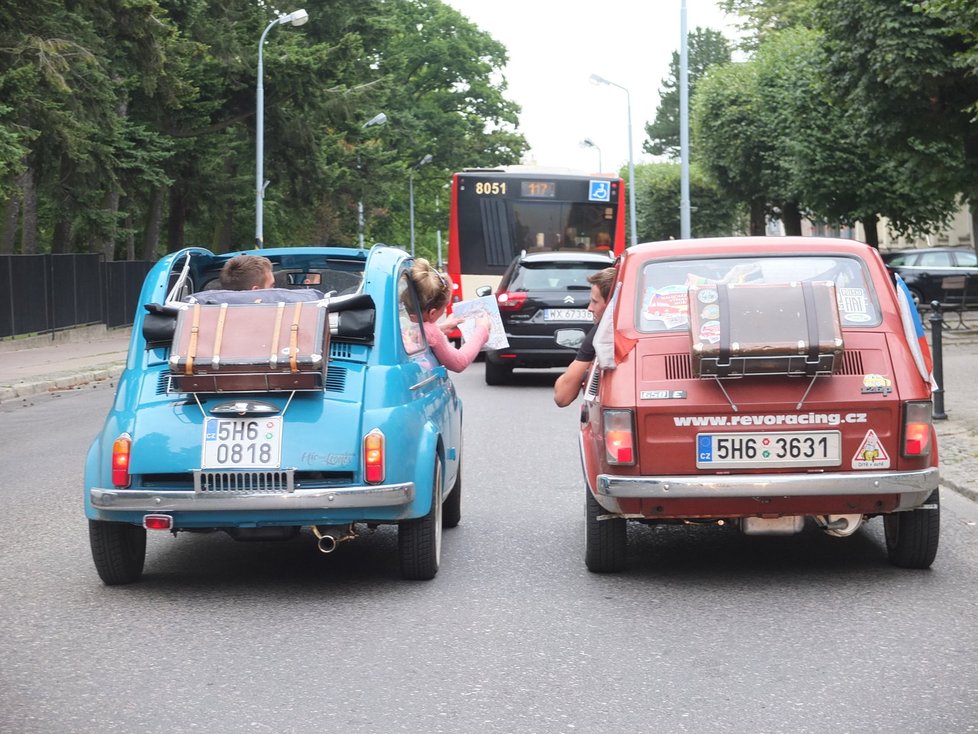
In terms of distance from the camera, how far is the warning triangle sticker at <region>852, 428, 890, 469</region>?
22.8ft

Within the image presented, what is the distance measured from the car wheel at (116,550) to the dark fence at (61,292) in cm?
2399

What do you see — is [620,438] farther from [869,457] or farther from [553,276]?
[553,276]

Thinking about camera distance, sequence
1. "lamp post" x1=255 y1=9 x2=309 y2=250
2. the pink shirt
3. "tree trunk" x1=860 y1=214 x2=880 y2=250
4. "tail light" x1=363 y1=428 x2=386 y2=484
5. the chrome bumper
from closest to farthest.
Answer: the chrome bumper
"tail light" x1=363 y1=428 x2=386 y2=484
the pink shirt
"lamp post" x1=255 y1=9 x2=309 y2=250
"tree trunk" x1=860 y1=214 x2=880 y2=250

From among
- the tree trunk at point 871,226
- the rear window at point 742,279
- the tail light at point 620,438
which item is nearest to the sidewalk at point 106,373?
the rear window at point 742,279

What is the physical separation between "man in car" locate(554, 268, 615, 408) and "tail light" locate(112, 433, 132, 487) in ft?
6.84

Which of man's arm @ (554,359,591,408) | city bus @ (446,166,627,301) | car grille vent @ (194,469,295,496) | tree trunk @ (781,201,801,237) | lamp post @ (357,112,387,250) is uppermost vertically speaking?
lamp post @ (357,112,387,250)

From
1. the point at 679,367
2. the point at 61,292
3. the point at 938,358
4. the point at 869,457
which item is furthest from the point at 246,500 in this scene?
the point at 61,292

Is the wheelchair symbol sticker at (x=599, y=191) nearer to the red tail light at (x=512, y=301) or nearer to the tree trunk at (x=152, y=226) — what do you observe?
the red tail light at (x=512, y=301)

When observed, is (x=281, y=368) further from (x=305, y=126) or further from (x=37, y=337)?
(x=305, y=126)

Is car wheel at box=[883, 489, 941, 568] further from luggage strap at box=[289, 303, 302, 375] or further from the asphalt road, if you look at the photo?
luggage strap at box=[289, 303, 302, 375]

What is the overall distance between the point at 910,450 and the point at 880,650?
136 cm

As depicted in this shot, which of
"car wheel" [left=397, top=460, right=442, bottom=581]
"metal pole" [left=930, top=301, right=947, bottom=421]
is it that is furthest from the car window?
"metal pole" [left=930, top=301, right=947, bottom=421]

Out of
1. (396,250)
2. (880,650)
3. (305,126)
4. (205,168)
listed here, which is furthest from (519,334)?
(305,126)

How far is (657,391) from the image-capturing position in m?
7.04
